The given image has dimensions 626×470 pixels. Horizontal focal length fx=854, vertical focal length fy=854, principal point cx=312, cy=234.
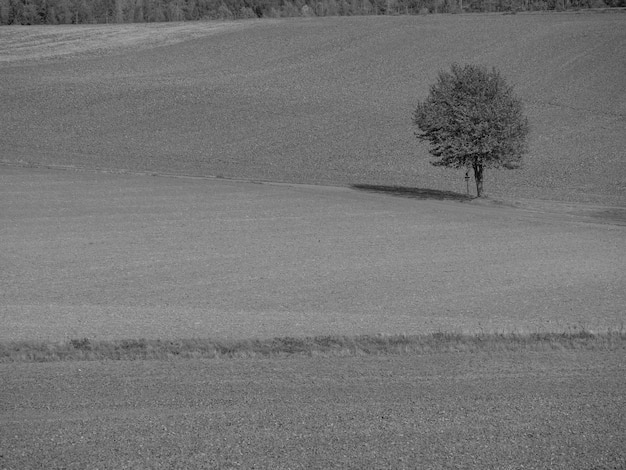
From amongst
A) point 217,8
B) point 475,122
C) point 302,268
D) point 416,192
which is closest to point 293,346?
point 302,268

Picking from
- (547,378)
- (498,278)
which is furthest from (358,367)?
(498,278)

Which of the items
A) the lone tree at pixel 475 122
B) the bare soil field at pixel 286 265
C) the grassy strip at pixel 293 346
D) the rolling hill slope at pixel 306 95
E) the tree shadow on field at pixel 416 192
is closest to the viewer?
the grassy strip at pixel 293 346

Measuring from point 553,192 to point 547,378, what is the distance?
3946 centimetres

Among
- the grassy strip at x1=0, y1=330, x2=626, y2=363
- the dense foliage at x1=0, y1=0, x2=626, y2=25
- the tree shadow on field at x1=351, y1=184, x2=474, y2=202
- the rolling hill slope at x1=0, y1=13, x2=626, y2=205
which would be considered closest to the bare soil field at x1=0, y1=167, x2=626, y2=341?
the grassy strip at x1=0, y1=330, x2=626, y2=363

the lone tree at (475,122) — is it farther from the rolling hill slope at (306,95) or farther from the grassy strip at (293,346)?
the grassy strip at (293,346)

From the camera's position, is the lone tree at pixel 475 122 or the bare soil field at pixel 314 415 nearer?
the bare soil field at pixel 314 415

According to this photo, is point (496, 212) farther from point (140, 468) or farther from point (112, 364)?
point (140, 468)

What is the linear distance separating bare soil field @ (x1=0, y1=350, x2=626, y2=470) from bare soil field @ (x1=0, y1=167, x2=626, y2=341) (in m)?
4.45

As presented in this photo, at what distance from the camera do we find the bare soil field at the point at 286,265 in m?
19.7

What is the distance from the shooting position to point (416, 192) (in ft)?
163

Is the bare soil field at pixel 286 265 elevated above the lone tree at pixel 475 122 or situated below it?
below

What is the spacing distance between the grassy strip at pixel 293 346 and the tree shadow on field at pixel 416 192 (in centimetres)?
3082

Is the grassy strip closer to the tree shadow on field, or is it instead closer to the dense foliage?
the tree shadow on field

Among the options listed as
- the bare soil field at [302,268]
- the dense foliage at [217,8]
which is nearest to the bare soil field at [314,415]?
the bare soil field at [302,268]
